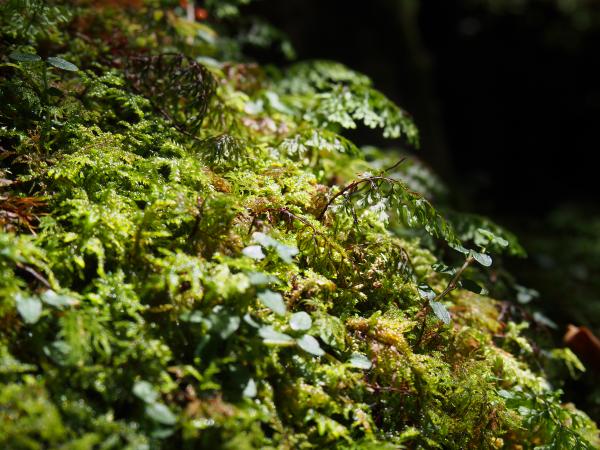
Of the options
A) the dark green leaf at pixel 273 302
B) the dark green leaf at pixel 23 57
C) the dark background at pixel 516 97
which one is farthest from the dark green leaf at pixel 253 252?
the dark background at pixel 516 97

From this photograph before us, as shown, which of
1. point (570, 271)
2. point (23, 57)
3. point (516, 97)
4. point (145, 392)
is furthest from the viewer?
point (516, 97)

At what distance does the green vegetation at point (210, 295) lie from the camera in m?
1.38

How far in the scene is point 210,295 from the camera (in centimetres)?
158

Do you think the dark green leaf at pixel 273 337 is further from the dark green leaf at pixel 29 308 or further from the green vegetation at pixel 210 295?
the dark green leaf at pixel 29 308

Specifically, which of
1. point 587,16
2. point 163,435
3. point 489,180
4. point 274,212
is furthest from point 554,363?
point 587,16

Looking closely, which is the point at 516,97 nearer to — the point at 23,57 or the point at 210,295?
the point at 23,57

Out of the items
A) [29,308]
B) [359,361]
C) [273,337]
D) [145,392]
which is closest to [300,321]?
[273,337]

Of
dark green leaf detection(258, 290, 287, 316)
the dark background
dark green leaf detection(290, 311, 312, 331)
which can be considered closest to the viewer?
dark green leaf detection(258, 290, 287, 316)

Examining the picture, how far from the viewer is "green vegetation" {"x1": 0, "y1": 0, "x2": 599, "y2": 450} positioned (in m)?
1.38

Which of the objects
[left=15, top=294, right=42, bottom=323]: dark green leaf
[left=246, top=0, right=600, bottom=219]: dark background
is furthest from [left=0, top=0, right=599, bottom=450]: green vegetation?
[left=246, top=0, right=600, bottom=219]: dark background

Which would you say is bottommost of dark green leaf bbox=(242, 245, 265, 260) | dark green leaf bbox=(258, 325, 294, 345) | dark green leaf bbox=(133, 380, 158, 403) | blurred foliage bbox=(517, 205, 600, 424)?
blurred foliage bbox=(517, 205, 600, 424)

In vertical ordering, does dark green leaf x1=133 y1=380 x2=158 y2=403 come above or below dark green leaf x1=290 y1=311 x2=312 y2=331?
below

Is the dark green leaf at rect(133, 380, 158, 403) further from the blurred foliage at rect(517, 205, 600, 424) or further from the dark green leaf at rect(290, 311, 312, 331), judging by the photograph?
the blurred foliage at rect(517, 205, 600, 424)

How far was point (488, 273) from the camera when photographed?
2875 mm
